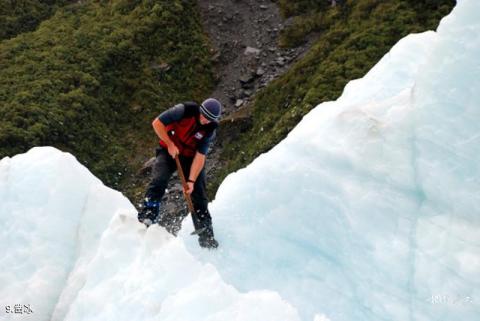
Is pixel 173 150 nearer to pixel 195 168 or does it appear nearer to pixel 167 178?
pixel 195 168

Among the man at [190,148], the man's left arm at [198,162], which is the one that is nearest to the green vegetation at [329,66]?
the man at [190,148]

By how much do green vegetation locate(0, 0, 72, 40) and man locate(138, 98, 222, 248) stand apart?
26330 millimetres

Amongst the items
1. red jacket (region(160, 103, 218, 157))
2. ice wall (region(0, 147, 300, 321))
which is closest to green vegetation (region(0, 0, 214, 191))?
ice wall (region(0, 147, 300, 321))

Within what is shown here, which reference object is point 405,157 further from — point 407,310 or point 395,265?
point 407,310

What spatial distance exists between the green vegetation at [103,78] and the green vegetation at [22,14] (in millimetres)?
537

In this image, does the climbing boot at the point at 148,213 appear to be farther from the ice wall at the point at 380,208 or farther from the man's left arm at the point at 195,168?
the ice wall at the point at 380,208

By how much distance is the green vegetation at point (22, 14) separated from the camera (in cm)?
3053

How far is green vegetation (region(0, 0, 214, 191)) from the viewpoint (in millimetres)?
22453

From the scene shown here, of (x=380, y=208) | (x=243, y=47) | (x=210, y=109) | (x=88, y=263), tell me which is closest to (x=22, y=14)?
(x=243, y=47)

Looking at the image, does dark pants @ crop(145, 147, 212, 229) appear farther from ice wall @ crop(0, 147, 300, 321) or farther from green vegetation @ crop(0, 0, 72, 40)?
green vegetation @ crop(0, 0, 72, 40)

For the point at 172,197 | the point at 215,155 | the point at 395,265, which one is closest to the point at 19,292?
the point at 395,265

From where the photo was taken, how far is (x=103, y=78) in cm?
2595

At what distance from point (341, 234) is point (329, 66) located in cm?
1668

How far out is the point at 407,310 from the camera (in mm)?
6320
